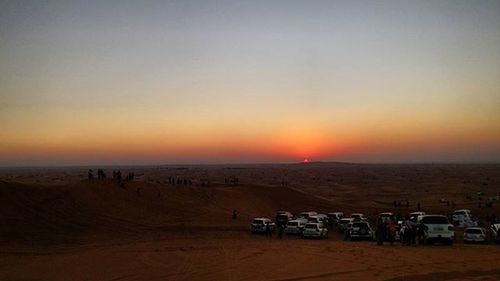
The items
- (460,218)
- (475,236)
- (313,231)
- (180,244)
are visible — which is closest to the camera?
(180,244)

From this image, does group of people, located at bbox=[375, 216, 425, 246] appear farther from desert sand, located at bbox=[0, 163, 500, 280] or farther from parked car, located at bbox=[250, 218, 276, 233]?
parked car, located at bbox=[250, 218, 276, 233]

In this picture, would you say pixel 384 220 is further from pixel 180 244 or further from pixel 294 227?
pixel 180 244

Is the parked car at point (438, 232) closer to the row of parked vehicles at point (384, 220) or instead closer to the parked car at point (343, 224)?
the row of parked vehicles at point (384, 220)

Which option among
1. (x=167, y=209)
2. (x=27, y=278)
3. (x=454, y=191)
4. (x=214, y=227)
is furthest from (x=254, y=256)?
(x=454, y=191)

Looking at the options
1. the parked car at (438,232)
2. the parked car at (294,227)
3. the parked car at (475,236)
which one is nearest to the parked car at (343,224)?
the parked car at (294,227)

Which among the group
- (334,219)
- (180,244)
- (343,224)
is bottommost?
(334,219)

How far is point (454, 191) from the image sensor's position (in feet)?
287

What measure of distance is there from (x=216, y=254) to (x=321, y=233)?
42.3 feet

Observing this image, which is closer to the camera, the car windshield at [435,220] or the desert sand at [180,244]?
the desert sand at [180,244]

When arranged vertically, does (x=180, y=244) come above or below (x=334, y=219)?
above

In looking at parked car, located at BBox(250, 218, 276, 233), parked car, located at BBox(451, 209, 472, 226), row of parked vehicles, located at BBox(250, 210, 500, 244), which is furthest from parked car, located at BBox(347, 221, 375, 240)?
parked car, located at BBox(451, 209, 472, 226)

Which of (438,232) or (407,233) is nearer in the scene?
(407,233)

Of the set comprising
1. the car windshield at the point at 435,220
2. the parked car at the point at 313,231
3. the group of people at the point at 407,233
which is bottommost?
the parked car at the point at 313,231

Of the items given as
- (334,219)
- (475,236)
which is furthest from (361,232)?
(334,219)
